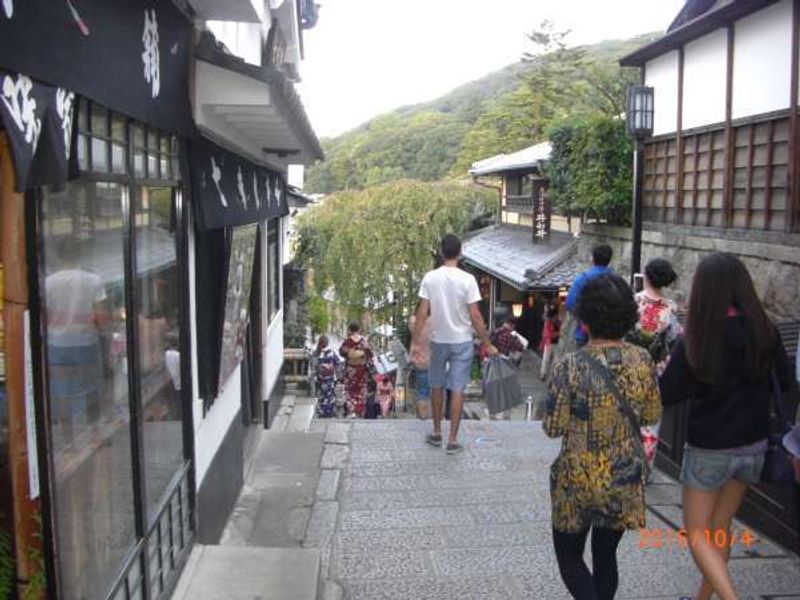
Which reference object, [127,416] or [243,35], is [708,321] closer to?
[127,416]

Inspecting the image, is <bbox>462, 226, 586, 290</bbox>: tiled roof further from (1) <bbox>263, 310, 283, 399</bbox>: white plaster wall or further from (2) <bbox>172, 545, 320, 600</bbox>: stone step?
(2) <bbox>172, 545, 320, 600</bbox>: stone step

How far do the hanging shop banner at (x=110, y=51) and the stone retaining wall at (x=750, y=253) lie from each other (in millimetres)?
7029

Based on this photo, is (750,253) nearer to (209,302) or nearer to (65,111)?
(209,302)

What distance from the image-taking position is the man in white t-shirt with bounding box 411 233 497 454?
7.60m

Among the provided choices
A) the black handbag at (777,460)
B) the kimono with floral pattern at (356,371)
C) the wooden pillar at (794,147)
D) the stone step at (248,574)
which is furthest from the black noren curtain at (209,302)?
the kimono with floral pattern at (356,371)

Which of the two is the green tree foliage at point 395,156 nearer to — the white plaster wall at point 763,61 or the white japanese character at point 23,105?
the white plaster wall at point 763,61

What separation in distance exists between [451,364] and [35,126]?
588cm

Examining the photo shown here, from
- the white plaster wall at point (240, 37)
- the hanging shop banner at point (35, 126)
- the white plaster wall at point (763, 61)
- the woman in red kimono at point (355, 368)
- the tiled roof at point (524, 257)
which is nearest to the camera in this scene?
the hanging shop banner at point (35, 126)

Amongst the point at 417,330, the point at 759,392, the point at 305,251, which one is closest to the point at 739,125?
the point at 417,330

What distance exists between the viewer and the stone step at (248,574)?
Result: 477 centimetres

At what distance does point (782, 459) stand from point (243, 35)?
645cm

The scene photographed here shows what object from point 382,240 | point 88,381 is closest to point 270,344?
point 88,381

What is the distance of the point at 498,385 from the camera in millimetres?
8133
